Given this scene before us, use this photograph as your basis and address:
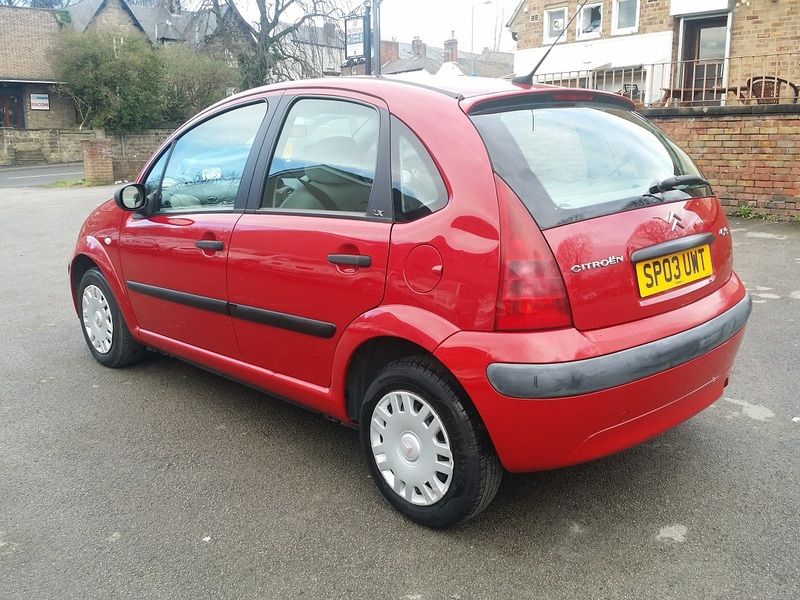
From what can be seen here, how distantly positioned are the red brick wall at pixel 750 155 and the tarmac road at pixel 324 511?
626 cm

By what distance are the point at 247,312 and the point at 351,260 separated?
0.78 metres

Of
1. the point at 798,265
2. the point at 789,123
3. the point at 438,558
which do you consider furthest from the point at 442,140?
the point at 789,123

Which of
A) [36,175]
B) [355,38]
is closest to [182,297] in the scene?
[355,38]

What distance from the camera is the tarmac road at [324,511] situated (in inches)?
97.6

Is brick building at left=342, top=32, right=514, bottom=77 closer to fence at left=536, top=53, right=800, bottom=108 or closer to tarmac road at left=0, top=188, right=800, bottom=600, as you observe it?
fence at left=536, top=53, right=800, bottom=108

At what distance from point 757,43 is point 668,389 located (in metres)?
18.3

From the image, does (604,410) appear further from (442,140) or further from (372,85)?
(372,85)

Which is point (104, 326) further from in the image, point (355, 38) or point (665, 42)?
point (665, 42)

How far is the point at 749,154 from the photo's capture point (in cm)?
995

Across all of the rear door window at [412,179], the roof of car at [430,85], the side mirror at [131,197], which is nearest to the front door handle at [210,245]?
the side mirror at [131,197]

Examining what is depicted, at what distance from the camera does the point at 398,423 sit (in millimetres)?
2807

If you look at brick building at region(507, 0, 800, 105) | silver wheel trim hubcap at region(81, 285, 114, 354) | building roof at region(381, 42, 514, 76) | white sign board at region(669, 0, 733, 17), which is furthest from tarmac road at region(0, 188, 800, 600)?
building roof at region(381, 42, 514, 76)

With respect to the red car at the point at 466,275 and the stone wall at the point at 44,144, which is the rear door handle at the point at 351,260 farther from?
the stone wall at the point at 44,144

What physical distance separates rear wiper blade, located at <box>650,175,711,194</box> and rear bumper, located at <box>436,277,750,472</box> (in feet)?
1.62
